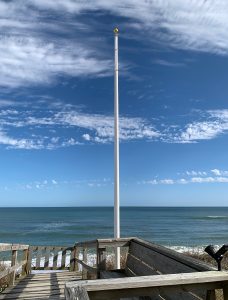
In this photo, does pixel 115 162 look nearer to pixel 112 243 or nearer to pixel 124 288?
pixel 112 243

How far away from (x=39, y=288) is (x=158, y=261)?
3.79m

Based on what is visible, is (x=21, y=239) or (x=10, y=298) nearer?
(x=10, y=298)

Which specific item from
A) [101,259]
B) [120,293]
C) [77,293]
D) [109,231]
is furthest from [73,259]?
[109,231]

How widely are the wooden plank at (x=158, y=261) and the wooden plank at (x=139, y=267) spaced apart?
0.04m

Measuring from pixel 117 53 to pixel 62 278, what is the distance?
24.0 ft

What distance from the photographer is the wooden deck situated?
6.85 m

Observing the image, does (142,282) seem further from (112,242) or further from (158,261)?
(112,242)

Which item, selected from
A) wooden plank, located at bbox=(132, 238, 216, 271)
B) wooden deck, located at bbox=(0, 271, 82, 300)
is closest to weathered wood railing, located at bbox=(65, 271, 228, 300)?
wooden plank, located at bbox=(132, 238, 216, 271)

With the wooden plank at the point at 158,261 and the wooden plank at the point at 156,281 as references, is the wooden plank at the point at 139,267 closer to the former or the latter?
the wooden plank at the point at 158,261

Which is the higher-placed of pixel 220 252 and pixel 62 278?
pixel 220 252

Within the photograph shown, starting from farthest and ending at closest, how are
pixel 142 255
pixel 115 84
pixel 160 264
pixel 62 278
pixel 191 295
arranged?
1. pixel 115 84
2. pixel 62 278
3. pixel 142 255
4. pixel 160 264
5. pixel 191 295

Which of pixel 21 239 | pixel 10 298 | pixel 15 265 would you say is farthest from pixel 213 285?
pixel 21 239

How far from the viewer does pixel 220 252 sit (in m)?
3.44

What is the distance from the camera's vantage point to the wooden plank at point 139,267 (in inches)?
202
